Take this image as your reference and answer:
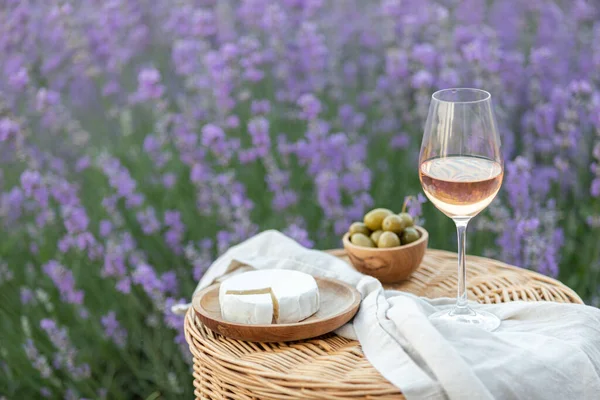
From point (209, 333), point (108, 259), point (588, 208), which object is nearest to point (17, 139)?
point (108, 259)

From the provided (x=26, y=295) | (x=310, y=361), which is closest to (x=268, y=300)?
(x=310, y=361)

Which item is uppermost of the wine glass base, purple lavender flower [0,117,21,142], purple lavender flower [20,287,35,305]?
purple lavender flower [0,117,21,142]

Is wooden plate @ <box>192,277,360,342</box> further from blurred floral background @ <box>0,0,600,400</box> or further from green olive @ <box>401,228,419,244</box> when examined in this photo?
blurred floral background @ <box>0,0,600,400</box>

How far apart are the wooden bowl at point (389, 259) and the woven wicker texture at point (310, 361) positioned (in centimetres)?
4

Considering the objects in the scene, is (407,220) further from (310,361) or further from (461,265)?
(310,361)

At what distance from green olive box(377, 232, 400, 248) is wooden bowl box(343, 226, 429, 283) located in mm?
25

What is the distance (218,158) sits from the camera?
2.86 meters

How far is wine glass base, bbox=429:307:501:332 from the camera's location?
1579mm

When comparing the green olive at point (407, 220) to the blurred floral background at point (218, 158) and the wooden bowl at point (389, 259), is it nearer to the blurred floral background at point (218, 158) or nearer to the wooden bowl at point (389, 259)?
the wooden bowl at point (389, 259)

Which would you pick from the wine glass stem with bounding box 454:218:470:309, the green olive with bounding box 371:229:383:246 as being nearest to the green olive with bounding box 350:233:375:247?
the green olive with bounding box 371:229:383:246

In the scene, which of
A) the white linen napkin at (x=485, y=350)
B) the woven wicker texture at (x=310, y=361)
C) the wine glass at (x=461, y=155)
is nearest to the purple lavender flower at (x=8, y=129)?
the woven wicker texture at (x=310, y=361)

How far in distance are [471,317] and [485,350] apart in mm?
153

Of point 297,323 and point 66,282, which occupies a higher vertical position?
point 297,323

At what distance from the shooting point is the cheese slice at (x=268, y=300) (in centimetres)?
159
